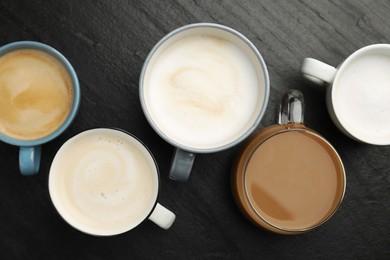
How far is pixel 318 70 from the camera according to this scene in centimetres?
107

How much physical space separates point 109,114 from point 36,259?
1.16ft

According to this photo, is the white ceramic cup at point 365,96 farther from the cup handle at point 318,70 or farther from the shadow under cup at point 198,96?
the shadow under cup at point 198,96

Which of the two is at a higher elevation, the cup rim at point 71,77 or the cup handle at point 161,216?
the cup rim at point 71,77

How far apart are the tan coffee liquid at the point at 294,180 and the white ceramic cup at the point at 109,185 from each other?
198mm

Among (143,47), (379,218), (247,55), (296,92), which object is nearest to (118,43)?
(143,47)

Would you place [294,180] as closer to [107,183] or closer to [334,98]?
[334,98]

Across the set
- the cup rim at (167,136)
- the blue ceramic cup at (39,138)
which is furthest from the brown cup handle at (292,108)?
the blue ceramic cup at (39,138)

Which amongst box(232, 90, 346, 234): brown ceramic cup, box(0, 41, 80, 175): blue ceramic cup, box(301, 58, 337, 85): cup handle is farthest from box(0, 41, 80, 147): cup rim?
box(301, 58, 337, 85): cup handle

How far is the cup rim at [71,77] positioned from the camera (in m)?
1.05

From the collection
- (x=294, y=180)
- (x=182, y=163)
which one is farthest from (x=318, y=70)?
(x=182, y=163)

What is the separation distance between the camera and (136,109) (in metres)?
1.14

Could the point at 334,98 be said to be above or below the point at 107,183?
above

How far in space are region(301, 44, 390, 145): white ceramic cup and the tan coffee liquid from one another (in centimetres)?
9

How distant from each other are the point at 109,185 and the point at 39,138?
0.17m
